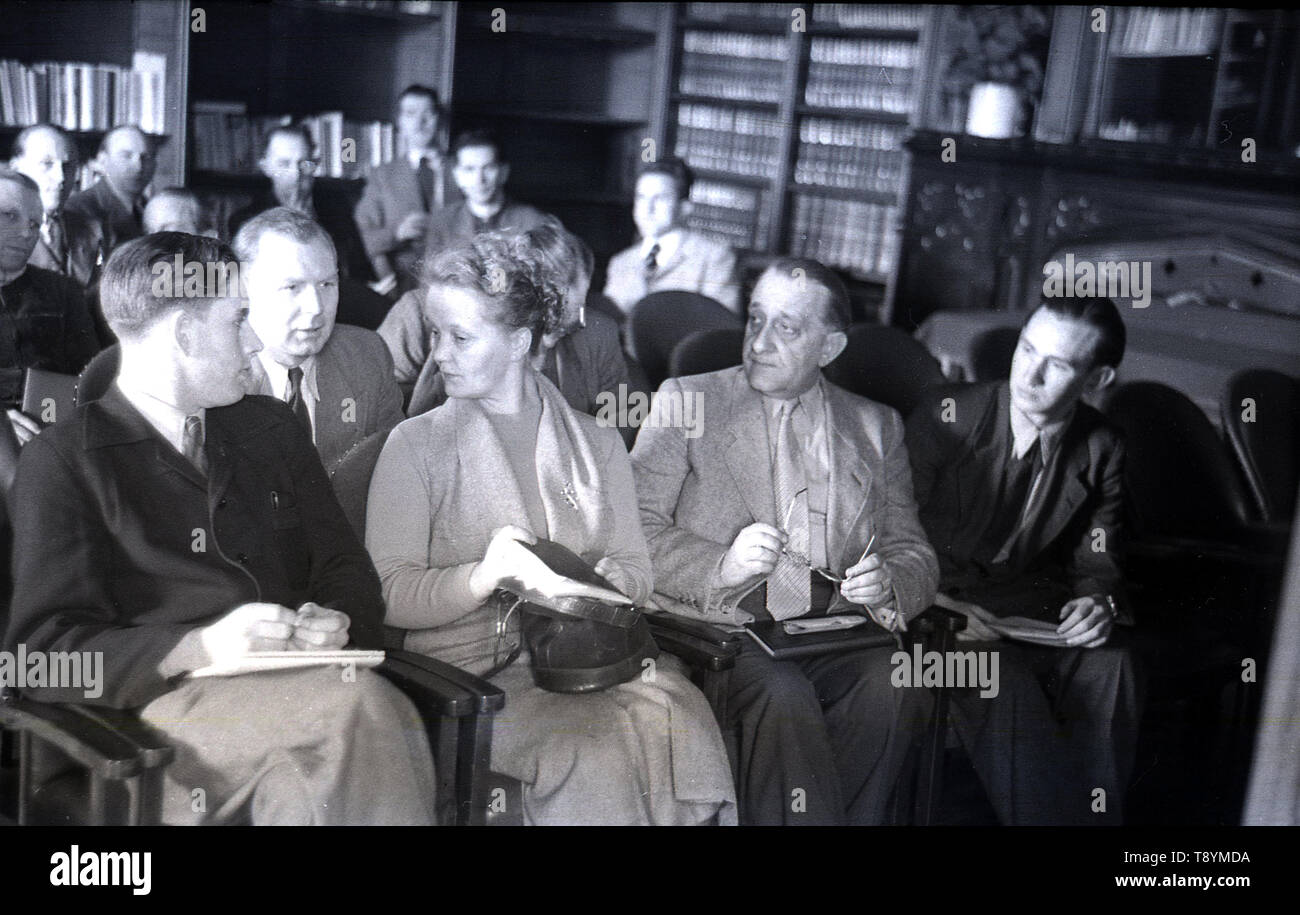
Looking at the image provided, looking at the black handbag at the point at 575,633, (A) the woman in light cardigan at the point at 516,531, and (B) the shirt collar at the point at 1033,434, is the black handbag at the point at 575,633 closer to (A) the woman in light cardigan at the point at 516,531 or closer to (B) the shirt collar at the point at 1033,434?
(A) the woman in light cardigan at the point at 516,531

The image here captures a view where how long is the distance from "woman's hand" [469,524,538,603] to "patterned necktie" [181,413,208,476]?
0.53 m

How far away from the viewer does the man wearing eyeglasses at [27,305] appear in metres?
2.39

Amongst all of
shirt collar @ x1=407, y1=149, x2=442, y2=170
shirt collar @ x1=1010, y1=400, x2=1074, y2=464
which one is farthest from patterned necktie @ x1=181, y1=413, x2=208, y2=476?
shirt collar @ x1=1010, y1=400, x2=1074, y2=464

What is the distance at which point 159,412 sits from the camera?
2326mm

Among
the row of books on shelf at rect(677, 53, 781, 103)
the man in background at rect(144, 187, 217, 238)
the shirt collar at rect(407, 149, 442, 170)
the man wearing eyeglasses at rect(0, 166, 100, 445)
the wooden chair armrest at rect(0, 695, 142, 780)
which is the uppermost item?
the row of books on shelf at rect(677, 53, 781, 103)

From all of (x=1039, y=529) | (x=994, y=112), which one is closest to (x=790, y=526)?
(x=1039, y=529)

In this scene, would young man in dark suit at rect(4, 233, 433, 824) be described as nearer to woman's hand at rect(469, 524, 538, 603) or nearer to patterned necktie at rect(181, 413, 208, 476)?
patterned necktie at rect(181, 413, 208, 476)

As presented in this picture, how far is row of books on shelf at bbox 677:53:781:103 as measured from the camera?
2801mm

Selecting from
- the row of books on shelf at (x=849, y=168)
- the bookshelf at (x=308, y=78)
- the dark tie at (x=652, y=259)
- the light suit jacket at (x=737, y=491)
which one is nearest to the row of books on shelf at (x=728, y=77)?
the row of books on shelf at (x=849, y=168)

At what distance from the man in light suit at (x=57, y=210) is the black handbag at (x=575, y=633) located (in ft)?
3.21

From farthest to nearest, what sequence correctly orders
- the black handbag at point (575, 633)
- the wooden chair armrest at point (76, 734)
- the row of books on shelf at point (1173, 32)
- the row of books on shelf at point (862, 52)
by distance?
the row of books on shelf at point (1173, 32)
the row of books on shelf at point (862, 52)
the black handbag at point (575, 633)
the wooden chair armrest at point (76, 734)

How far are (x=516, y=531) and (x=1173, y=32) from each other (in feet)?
6.87
